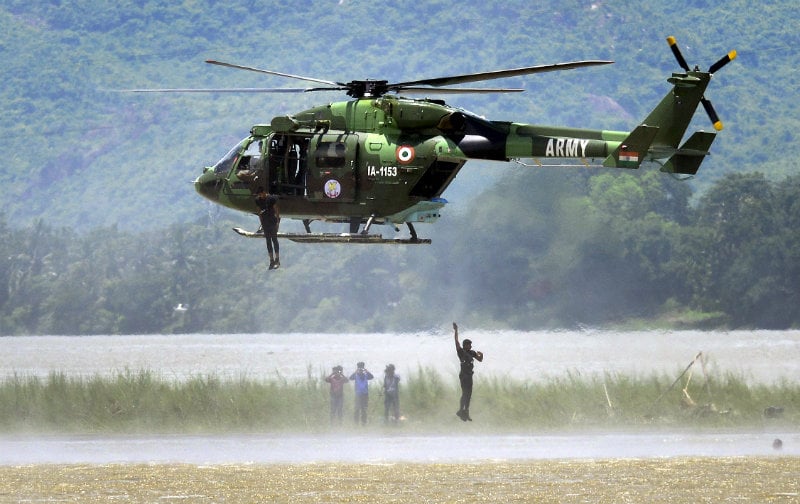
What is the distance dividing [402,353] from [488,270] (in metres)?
4.99

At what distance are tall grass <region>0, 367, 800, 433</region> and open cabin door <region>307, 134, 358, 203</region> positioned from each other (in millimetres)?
7763

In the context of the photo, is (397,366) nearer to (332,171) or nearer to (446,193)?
(332,171)

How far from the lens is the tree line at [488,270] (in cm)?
5494

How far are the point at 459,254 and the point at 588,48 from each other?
12228 centimetres

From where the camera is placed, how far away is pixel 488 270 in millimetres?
59094

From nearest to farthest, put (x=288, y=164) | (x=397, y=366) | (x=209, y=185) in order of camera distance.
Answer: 1. (x=288, y=164)
2. (x=209, y=185)
3. (x=397, y=366)

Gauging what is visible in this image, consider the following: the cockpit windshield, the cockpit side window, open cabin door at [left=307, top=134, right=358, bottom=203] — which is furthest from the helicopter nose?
open cabin door at [left=307, top=134, right=358, bottom=203]

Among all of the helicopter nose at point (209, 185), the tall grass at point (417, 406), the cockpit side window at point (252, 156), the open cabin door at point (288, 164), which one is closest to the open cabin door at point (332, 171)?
the open cabin door at point (288, 164)

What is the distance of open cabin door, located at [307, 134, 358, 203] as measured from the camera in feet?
76.1

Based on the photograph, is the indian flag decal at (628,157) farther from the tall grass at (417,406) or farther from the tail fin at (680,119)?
the tall grass at (417,406)

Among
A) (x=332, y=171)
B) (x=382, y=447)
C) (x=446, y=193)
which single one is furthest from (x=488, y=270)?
(x=446, y=193)

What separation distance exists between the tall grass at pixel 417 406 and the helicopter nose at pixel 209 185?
725 cm

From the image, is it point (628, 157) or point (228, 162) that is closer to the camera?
point (628, 157)

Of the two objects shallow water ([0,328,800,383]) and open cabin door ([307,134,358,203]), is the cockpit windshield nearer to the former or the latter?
open cabin door ([307,134,358,203])
